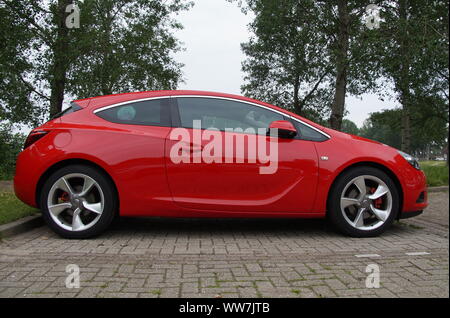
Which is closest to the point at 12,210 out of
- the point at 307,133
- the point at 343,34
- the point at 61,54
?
the point at 307,133

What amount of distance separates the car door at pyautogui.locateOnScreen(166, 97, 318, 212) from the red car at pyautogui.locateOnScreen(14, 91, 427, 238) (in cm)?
1

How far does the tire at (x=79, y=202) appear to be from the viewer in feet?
13.0

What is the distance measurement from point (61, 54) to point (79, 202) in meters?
9.39

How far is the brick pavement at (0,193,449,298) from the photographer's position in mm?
2545

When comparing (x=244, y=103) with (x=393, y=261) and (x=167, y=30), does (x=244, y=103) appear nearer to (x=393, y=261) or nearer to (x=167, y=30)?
(x=393, y=261)

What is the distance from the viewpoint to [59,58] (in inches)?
469

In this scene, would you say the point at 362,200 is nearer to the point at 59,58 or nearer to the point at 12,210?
the point at 12,210

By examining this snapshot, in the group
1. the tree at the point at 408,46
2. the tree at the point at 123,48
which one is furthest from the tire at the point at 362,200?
the tree at the point at 123,48

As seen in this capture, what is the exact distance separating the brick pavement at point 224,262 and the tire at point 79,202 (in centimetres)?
14

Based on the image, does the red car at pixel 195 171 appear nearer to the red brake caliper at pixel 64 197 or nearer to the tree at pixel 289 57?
the red brake caliper at pixel 64 197
